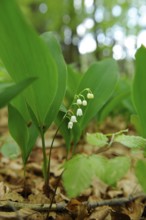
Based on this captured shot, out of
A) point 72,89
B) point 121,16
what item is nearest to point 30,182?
point 72,89

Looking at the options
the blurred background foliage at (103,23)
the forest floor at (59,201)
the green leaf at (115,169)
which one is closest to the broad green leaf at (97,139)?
the green leaf at (115,169)

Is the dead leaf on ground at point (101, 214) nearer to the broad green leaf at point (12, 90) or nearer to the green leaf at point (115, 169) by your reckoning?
the green leaf at point (115, 169)

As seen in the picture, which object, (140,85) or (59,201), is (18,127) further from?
(140,85)

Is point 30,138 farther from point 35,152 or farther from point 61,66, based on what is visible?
point 35,152

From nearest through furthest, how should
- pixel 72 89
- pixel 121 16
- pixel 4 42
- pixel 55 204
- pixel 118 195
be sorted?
pixel 4 42, pixel 55 204, pixel 118 195, pixel 72 89, pixel 121 16

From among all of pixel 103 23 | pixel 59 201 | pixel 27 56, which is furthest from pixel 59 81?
pixel 103 23
